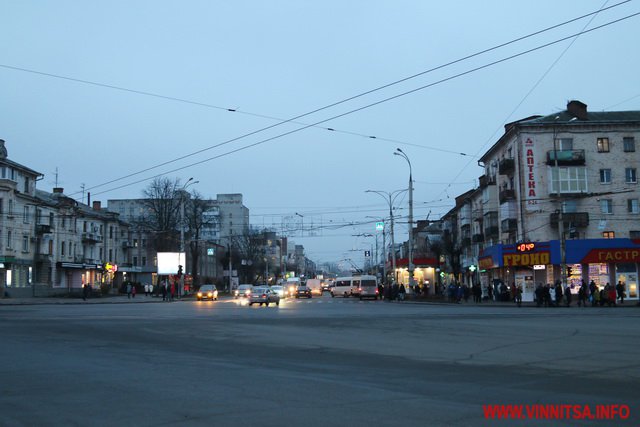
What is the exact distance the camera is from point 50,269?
7194 cm

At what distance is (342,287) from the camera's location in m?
84.0

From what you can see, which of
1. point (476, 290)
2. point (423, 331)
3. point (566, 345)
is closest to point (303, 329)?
point (423, 331)

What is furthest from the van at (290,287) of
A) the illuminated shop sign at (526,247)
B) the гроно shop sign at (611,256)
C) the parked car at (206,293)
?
the гроно shop sign at (611,256)

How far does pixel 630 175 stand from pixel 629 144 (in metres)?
2.89

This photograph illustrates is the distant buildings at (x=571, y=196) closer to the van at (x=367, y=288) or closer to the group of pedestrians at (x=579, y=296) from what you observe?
the group of pedestrians at (x=579, y=296)

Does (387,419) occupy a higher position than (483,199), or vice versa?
(483,199)

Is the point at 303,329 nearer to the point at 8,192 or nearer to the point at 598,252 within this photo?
the point at 598,252

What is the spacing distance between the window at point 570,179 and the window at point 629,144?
167 inches

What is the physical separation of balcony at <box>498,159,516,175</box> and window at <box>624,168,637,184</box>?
939 centimetres

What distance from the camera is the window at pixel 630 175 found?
54891 mm

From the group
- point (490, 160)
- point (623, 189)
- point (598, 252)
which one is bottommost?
point (598, 252)

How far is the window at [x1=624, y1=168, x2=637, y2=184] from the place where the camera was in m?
54.9

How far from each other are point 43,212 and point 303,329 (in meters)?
57.2

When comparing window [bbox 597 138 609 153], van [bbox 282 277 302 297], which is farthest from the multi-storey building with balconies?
van [bbox 282 277 302 297]
